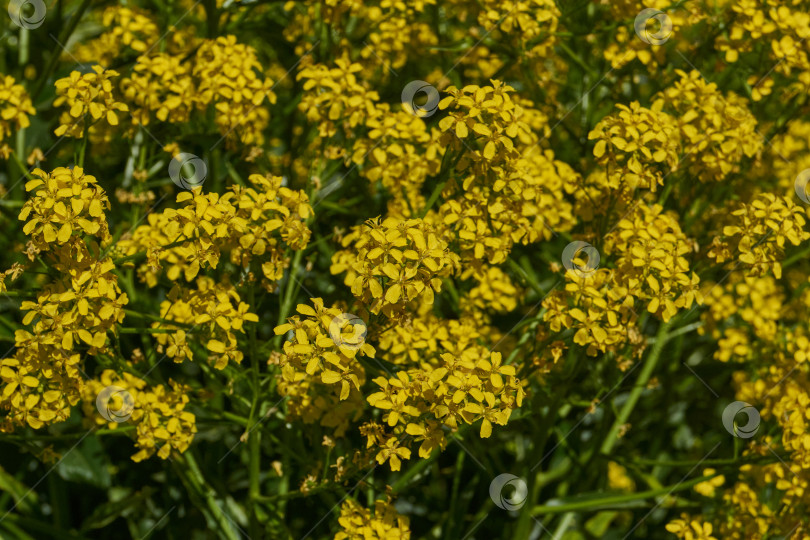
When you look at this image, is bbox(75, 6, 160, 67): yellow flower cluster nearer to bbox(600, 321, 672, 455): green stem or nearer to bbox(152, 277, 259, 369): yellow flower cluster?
bbox(152, 277, 259, 369): yellow flower cluster

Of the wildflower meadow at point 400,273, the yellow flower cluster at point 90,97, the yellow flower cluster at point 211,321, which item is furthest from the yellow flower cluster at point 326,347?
the yellow flower cluster at point 90,97

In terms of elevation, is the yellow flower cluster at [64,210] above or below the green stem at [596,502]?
above

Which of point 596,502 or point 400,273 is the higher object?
point 400,273

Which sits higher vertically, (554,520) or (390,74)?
(390,74)

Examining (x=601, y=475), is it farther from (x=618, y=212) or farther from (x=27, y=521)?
(x=27, y=521)

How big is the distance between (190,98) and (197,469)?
129 cm

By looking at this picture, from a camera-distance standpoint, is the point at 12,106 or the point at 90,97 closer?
the point at 90,97

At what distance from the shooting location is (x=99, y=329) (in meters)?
2.48

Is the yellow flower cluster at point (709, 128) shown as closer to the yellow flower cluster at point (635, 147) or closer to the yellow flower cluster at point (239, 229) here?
the yellow flower cluster at point (635, 147)

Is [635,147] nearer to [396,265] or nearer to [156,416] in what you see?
[396,265]

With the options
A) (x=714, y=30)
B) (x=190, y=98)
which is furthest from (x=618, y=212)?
(x=190, y=98)

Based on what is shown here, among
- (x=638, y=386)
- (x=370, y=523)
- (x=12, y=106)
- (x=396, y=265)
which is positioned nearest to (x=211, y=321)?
(x=396, y=265)

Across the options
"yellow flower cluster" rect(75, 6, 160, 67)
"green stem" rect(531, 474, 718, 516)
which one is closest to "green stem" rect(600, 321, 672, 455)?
"green stem" rect(531, 474, 718, 516)

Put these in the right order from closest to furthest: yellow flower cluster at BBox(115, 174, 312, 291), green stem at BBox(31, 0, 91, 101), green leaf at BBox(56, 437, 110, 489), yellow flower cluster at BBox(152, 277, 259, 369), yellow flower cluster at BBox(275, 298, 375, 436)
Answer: yellow flower cluster at BBox(275, 298, 375, 436), yellow flower cluster at BBox(115, 174, 312, 291), yellow flower cluster at BBox(152, 277, 259, 369), green stem at BBox(31, 0, 91, 101), green leaf at BBox(56, 437, 110, 489)
